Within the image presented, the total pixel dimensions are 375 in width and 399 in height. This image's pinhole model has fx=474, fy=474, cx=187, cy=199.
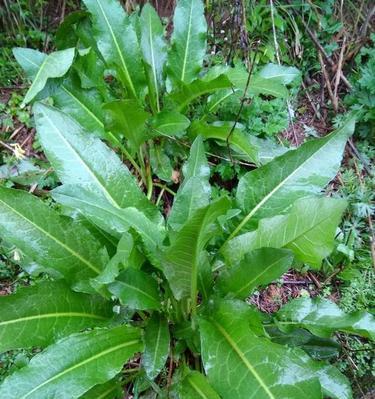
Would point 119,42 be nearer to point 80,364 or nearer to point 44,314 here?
point 44,314

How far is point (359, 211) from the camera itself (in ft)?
7.82

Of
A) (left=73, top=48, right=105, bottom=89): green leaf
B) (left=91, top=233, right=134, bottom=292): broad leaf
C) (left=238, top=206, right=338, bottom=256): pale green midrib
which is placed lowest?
(left=238, top=206, right=338, bottom=256): pale green midrib

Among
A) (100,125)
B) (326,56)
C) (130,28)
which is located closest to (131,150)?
(100,125)

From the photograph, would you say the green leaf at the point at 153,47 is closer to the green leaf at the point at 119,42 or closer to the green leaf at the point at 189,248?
the green leaf at the point at 119,42

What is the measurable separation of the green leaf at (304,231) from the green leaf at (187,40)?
1066 millimetres

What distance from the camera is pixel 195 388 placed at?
1.59 metres

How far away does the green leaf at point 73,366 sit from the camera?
55.0 inches

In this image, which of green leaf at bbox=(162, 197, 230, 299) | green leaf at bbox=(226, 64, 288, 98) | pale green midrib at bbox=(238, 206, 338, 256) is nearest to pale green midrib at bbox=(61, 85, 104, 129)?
green leaf at bbox=(226, 64, 288, 98)

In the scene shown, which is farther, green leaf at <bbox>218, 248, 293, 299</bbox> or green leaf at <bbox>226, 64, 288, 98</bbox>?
green leaf at <bbox>226, 64, 288, 98</bbox>

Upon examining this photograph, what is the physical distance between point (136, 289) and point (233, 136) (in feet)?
3.10

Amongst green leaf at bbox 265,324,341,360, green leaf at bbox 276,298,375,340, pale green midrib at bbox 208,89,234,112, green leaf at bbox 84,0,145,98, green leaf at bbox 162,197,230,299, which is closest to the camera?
green leaf at bbox 162,197,230,299

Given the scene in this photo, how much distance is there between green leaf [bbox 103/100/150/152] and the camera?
1.97 m

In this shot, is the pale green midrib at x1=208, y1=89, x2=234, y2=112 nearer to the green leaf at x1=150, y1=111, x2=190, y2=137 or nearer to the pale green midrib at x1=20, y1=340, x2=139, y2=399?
the green leaf at x1=150, y1=111, x2=190, y2=137

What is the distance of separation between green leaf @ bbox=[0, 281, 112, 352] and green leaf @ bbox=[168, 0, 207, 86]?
3.99 ft
